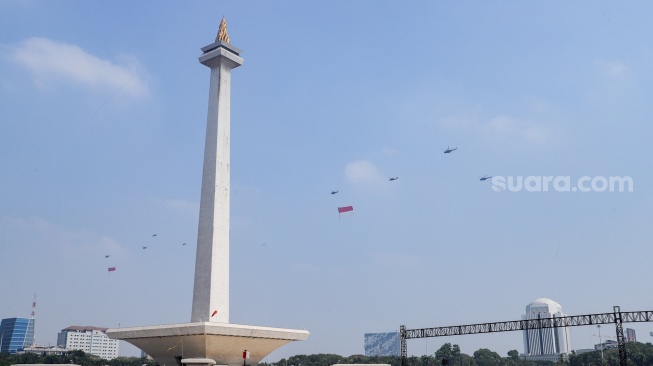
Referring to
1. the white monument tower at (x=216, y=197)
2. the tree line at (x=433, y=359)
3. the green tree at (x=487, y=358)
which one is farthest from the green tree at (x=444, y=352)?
the white monument tower at (x=216, y=197)

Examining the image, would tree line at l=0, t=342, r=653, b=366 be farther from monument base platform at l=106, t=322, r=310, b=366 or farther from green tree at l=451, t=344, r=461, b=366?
monument base platform at l=106, t=322, r=310, b=366

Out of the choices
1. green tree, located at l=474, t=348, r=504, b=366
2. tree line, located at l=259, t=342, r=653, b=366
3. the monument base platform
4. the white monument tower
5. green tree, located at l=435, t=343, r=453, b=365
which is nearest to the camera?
the monument base platform

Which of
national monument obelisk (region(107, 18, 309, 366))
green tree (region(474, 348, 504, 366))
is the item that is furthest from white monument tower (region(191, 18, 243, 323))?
green tree (region(474, 348, 504, 366))

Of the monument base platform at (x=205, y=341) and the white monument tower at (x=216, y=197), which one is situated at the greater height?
the white monument tower at (x=216, y=197)

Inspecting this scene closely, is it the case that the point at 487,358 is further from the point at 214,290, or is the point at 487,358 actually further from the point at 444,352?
the point at 214,290

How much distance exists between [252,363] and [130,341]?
11.4 m

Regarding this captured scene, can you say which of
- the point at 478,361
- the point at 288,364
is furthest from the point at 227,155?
the point at 478,361

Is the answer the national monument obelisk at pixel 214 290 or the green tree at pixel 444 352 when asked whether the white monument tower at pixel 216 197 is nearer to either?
the national monument obelisk at pixel 214 290

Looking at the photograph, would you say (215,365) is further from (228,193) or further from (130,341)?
(228,193)

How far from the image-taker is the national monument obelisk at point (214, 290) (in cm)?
4919

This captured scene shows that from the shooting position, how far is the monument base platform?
48250mm

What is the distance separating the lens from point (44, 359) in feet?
510

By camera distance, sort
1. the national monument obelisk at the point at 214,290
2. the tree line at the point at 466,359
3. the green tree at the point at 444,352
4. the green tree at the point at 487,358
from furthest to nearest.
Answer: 1. the green tree at the point at 487,358
2. the green tree at the point at 444,352
3. the tree line at the point at 466,359
4. the national monument obelisk at the point at 214,290

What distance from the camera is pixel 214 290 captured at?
176ft
